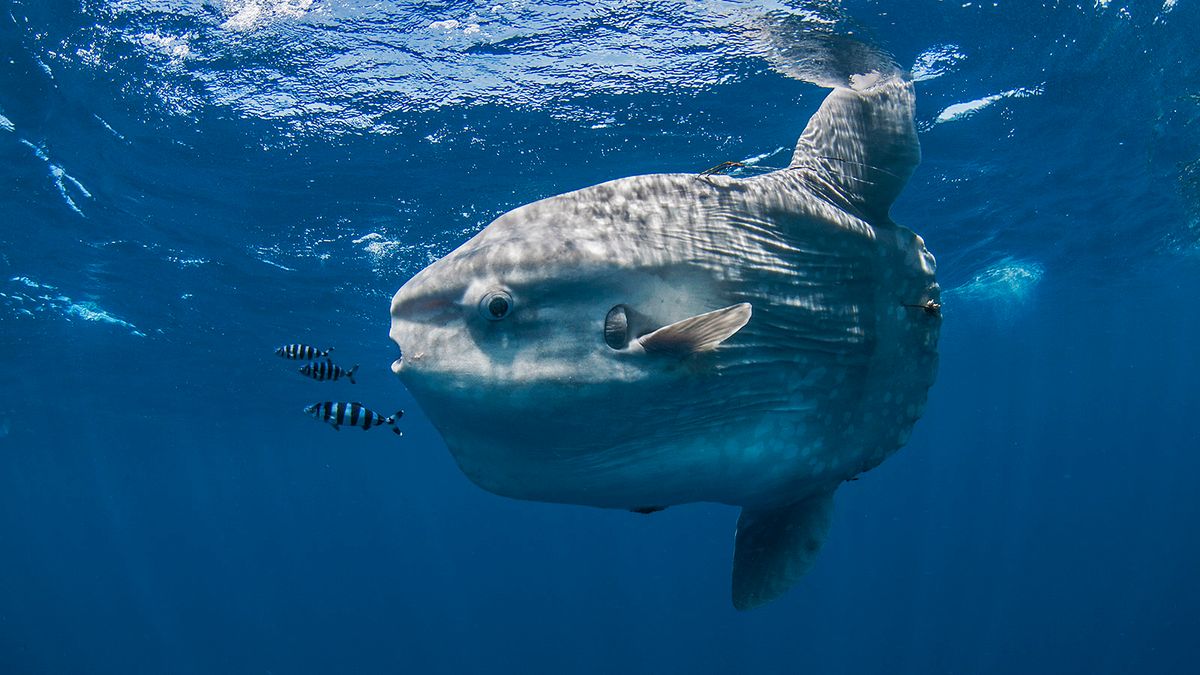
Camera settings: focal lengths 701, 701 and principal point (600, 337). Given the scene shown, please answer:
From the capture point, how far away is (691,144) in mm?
10836

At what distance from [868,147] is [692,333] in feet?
5.11

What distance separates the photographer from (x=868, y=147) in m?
2.84

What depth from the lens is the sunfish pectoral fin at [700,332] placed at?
177 cm

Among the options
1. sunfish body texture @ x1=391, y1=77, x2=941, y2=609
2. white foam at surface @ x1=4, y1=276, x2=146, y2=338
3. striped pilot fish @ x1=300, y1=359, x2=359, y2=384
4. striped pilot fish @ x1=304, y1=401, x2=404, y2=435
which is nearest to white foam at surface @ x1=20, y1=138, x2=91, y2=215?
white foam at surface @ x1=4, y1=276, x2=146, y2=338

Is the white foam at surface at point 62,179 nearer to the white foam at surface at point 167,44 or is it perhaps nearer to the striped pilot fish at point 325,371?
the white foam at surface at point 167,44

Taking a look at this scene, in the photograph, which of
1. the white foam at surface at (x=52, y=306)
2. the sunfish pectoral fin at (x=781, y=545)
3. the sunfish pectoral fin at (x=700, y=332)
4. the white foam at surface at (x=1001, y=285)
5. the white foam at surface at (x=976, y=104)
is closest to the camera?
the sunfish pectoral fin at (x=700, y=332)

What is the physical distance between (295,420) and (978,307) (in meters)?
30.8

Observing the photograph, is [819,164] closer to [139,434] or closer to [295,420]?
[295,420]

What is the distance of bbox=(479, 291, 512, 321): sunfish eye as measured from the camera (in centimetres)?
182

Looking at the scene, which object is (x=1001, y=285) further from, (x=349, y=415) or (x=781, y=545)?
(x=781, y=545)

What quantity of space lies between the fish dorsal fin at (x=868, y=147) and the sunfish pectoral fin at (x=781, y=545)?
125cm

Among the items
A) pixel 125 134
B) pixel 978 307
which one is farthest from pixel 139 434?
pixel 978 307

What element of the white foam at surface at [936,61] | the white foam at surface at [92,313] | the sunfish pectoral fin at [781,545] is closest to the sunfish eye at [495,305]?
the sunfish pectoral fin at [781,545]

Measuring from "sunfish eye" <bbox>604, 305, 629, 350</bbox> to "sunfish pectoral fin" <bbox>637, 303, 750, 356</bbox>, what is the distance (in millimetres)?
50
